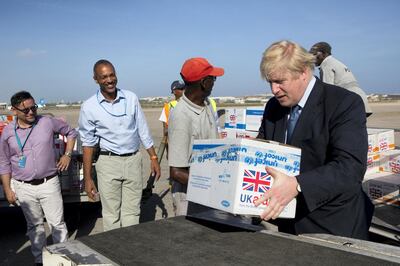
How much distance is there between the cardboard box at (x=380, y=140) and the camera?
494cm

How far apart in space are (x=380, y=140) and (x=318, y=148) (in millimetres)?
3509

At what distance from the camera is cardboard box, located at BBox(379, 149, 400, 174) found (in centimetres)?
449

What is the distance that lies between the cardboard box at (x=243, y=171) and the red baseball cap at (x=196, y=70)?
121 cm

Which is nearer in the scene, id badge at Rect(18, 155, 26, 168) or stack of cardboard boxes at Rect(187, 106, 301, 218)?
stack of cardboard boxes at Rect(187, 106, 301, 218)

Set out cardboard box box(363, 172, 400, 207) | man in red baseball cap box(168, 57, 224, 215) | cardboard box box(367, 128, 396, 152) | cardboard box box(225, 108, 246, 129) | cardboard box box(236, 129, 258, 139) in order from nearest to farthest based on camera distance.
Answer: man in red baseball cap box(168, 57, 224, 215), cardboard box box(363, 172, 400, 207), cardboard box box(367, 128, 396, 152), cardboard box box(236, 129, 258, 139), cardboard box box(225, 108, 246, 129)

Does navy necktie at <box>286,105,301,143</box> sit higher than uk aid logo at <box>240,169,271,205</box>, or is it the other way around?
navy necktie at <box>286,105,301,143</box>

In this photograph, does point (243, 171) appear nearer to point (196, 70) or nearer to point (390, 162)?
point (196, 70)

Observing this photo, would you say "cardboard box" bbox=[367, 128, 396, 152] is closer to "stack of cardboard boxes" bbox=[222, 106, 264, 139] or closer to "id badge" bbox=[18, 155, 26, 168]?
"stack of cardboard boxes" bbox=[222, 106, 264, 139]

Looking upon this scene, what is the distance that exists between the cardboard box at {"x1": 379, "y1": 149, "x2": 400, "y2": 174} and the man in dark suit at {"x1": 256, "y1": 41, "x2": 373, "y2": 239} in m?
2.60

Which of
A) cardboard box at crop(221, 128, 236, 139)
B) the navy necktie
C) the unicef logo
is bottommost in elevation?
cardboard box at crop(221, 128, 236, 139)

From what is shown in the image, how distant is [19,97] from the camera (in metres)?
4.41

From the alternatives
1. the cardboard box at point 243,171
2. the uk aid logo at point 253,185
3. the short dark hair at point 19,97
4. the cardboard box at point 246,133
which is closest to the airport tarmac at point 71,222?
the cardboard box at point 246,133

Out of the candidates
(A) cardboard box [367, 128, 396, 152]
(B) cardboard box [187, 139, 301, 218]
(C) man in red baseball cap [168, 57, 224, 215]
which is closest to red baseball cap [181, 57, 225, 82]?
(C) man in red baseball cap [168, 57, 224, 215]

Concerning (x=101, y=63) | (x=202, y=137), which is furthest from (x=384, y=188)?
(x=101, y=63)
